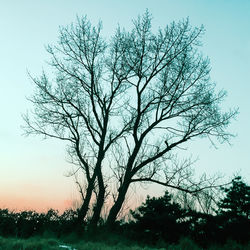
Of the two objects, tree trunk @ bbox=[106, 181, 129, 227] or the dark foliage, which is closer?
the dark foliage

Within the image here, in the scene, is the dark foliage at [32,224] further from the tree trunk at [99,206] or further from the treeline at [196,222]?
the treeline at [196,222]

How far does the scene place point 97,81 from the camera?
1742cm

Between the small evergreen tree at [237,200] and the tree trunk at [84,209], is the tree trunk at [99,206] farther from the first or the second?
the small evergreen tree at [237,200]

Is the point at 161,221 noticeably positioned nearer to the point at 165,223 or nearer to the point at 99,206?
the point at 165,223

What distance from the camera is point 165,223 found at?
49.5 feet

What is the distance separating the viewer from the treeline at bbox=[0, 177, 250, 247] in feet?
41.4

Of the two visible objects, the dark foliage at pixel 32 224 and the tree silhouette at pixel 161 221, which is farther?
the tree silhouette at pixel 161 221

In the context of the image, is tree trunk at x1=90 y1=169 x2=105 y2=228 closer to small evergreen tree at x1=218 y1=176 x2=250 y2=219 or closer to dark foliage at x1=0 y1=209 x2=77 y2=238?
dark foliage at x1=0 y1=209 x2=77 y2=238

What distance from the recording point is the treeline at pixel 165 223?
12609 millimetres

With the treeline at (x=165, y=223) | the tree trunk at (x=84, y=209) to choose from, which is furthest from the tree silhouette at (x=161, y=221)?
the tree trunk at (x=84, y=209)

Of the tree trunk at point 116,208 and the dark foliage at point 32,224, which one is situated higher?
the tree trunk at point 116,208

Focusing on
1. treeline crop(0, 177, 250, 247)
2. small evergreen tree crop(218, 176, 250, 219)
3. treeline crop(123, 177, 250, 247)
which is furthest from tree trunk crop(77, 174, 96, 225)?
small evergreen tree crop(218, 176, 250, 219)

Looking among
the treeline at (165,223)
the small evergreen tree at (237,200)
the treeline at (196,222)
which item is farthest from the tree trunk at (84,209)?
the small evergreen tree at (237,200)

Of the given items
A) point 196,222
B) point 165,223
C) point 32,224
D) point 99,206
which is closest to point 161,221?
point 165,223
